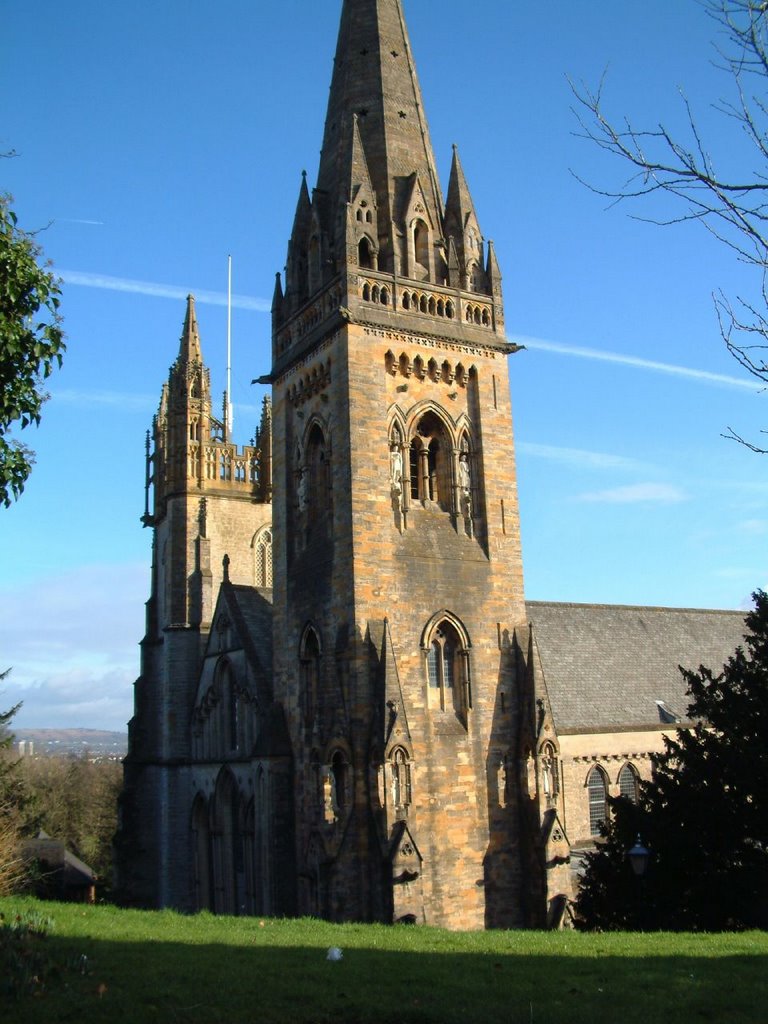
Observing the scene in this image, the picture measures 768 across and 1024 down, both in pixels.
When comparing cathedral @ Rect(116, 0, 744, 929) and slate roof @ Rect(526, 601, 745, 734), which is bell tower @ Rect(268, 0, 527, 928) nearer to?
cathedral @ Rect(116, 0, 744, 929)

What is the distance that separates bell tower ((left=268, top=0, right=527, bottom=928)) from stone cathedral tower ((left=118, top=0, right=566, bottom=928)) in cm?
6

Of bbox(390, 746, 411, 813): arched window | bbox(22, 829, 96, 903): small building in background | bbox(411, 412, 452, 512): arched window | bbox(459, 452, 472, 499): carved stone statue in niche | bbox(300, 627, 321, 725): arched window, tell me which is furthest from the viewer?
→ bbox(22, 829, 96, 903): small building in background

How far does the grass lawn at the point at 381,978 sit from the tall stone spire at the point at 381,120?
57.5ft

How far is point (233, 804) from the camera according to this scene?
30.1 metres

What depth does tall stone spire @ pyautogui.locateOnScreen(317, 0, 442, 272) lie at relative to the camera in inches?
1070

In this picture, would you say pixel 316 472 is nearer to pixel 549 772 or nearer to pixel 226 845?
pixel 549 772

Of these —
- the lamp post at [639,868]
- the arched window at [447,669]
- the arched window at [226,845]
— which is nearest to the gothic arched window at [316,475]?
the arched window at [447,669]

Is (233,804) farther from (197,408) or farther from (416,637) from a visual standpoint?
(197,408)

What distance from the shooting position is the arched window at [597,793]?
30406 mm

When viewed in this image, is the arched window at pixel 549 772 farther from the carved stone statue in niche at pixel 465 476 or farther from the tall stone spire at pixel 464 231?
the tall stone spire at pixel 464 231

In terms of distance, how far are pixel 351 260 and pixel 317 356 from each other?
2799 millimetres

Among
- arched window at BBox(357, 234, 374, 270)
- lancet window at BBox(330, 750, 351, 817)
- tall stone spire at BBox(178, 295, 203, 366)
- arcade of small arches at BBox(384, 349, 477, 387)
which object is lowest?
lancet window at BBox(330, 750, 351, 817)

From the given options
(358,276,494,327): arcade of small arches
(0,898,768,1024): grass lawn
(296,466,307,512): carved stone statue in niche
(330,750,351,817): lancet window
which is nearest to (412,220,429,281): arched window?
(358,276,494,327): arcade of small arches

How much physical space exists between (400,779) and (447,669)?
3.60 m
